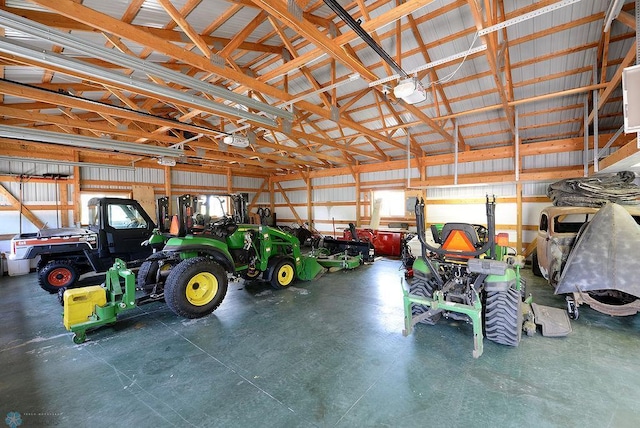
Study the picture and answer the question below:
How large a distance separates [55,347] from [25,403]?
125 centimetres

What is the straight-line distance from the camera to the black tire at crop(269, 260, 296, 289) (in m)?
5.74

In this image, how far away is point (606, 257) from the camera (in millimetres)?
3590

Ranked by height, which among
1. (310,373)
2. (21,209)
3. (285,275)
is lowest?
(310,373)

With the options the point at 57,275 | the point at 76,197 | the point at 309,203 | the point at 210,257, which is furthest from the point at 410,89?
the point at 76,197

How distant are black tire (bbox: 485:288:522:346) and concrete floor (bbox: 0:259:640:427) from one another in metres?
0.15

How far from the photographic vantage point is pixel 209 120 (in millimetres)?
9344

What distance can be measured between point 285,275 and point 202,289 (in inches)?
76.3

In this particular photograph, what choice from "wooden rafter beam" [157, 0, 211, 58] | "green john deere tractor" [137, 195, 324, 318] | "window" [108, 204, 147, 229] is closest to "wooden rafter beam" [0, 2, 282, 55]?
"wooden rafter beam" [157, 0, 211, 58]

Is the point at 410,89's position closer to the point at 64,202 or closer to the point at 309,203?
the point at 309,203

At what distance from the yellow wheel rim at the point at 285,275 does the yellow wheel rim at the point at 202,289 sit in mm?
1619

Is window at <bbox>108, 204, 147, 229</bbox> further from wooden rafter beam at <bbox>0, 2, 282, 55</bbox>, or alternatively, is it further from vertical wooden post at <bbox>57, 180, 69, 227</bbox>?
vertical wooden post at <bbox>57, 180, 69, 227</bbox>

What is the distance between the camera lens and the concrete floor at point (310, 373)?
2221mm

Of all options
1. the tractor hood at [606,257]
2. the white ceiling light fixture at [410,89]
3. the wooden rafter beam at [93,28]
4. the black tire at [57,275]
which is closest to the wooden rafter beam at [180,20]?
the wooden rafter beam at [93,28]

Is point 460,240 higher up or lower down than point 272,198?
lower down
